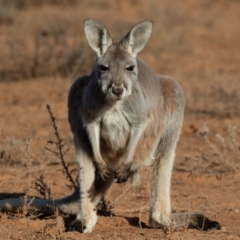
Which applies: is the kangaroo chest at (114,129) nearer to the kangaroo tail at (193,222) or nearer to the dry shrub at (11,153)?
the kangaroo tail at (193,222)

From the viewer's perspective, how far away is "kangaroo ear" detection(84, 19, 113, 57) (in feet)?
17.2

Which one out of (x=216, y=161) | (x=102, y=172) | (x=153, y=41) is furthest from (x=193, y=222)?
(x=153, y=41)

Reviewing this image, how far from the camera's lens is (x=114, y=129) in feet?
16.9

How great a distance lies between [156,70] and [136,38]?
6.91 meters

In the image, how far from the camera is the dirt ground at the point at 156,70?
5.52 metres

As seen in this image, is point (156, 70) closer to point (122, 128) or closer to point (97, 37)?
point (97, 37)

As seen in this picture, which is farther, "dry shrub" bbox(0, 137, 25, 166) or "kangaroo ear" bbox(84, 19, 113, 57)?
"dry shrub" bbox(0, 137, 25, 166)

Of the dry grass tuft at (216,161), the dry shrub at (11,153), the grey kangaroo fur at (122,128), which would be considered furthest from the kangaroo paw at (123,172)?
the dry shrub at (11,153)

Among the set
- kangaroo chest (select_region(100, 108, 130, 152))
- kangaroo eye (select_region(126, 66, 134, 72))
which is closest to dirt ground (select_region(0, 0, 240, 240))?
kangaroo chest (select_region(100, 108, 130, 152))

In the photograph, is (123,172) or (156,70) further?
(156,70)

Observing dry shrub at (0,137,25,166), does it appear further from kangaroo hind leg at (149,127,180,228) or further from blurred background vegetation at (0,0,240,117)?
blurred background vegetation at (0,0,240,117)

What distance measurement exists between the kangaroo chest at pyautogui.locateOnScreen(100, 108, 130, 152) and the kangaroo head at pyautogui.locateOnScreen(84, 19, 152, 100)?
22 centimetres

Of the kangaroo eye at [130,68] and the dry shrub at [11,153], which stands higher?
the kangaroo eye at [130,68]

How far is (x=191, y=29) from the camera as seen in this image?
1534 cm
